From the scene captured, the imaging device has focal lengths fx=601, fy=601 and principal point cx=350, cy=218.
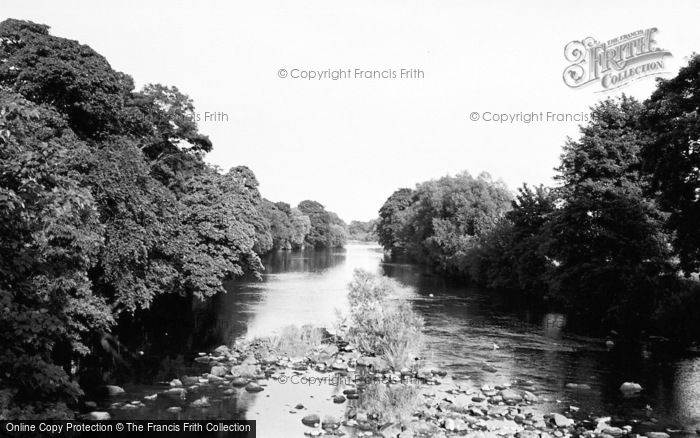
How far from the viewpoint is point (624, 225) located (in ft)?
132

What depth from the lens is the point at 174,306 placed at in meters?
47.0

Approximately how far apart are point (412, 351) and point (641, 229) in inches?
764

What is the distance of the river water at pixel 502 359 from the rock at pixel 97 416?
591mm

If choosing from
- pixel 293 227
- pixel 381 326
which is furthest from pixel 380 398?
pixel 293 227

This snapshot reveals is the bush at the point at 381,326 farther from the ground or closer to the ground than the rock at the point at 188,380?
farther from the ground

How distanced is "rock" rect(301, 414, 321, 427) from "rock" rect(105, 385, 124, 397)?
26.4 ft

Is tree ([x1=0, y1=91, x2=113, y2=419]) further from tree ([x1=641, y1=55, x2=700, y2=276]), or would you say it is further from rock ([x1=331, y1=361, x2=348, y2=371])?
tree ([x1=641, y1=55, x2=700, y2=276])

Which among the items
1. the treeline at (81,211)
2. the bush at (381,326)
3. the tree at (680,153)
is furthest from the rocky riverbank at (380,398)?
the tree at (680,153)

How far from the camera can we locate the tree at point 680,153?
88.8 feet

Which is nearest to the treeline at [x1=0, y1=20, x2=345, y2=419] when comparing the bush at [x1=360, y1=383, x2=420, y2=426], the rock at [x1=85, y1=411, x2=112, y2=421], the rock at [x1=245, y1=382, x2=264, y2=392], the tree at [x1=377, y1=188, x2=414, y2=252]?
the rock at [x1=85, y1=411, x2=112, y2=421]

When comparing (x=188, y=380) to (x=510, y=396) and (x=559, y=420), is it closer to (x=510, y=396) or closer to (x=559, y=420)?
(x=510, y=396)

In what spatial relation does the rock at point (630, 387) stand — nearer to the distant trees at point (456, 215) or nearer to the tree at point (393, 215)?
the distant trees at point (456, 215)

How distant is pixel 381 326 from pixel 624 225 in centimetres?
1979

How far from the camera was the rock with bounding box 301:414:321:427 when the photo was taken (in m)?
20.4
